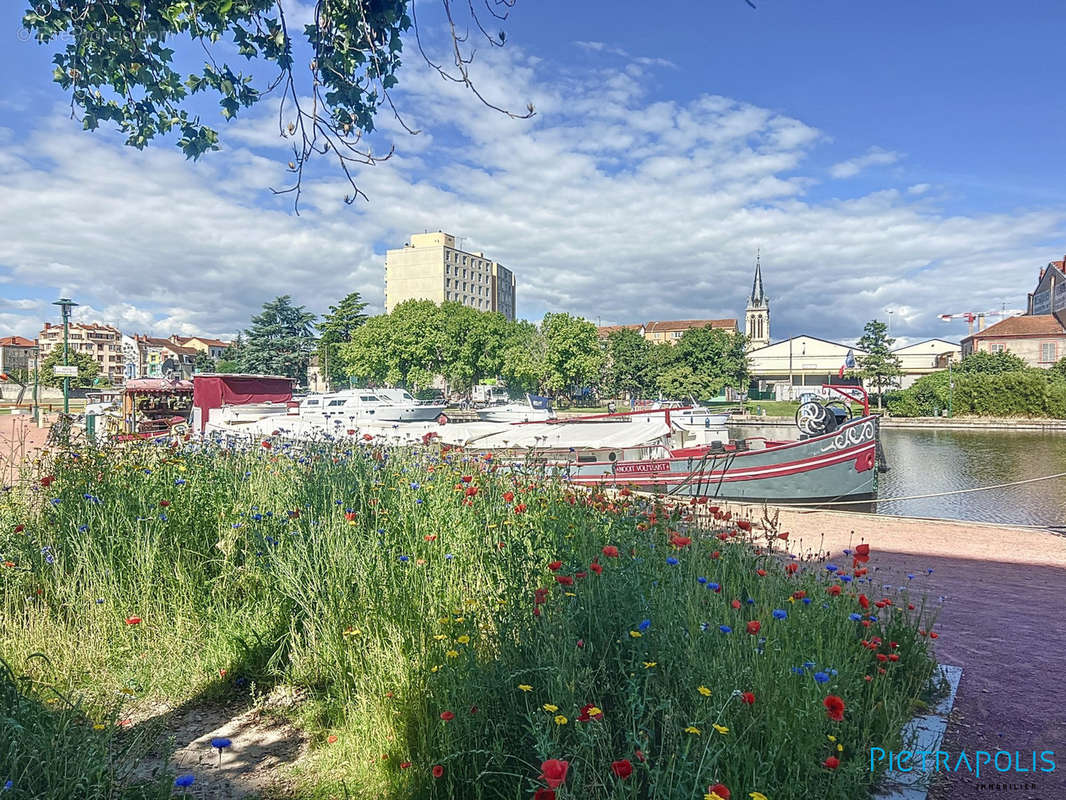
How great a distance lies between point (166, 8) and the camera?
10.4ft

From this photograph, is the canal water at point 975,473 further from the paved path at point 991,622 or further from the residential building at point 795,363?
the residential building at point 795,363

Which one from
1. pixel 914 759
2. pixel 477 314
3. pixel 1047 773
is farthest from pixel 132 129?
pixel 477 314

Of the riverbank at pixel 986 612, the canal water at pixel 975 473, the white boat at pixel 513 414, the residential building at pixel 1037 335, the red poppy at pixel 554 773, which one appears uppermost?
the residential building at pixel 1037 335

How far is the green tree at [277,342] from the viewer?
68.1 metres

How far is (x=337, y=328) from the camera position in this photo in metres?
68.9

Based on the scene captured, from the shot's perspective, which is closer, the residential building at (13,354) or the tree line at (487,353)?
the tree line at (487,353)

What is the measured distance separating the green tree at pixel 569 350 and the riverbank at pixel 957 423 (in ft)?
40.5

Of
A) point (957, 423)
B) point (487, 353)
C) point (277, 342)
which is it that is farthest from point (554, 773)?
point (277, 342)

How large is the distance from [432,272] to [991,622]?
103877 millimetres

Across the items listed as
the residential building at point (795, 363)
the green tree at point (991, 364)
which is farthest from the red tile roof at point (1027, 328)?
the residential building at point (795, 363)

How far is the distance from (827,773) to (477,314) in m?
58.1

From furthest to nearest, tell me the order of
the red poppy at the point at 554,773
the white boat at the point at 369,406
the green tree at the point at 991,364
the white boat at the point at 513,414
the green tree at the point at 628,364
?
the green tree at the point at 628,364, the green tree at the point at 991,364, the white boat at the point at 513,414, the white boat at the point at 369,406, the red poppy at the point at 554,773

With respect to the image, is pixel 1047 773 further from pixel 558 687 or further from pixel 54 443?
pixel 54 443

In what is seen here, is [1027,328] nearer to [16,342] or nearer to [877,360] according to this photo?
[877,360]
